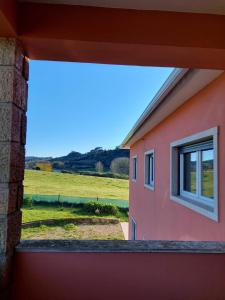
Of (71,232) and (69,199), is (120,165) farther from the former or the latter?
(69,199)

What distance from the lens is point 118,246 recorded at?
2002 millimetres

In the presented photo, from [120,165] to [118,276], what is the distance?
12.7 m

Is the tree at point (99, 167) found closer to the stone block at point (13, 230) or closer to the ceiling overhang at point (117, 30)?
the stone block at point (13, 230)

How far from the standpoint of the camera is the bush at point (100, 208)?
1705cm

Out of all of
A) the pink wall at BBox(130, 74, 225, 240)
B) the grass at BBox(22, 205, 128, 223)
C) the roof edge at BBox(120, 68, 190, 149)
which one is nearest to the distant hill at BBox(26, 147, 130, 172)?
the grass at BBox(22, 205, 128, 223)

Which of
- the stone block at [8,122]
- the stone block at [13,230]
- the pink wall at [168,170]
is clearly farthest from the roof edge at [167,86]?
the stone block at [13,230]

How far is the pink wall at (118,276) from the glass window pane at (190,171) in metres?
1.79

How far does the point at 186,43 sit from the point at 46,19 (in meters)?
1.00

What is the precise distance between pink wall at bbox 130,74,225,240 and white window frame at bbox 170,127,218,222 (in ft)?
0.22

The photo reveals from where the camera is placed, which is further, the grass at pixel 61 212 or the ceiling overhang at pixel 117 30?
the grass at pixel 61 212

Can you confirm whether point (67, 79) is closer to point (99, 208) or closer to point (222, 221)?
point (99, 208)

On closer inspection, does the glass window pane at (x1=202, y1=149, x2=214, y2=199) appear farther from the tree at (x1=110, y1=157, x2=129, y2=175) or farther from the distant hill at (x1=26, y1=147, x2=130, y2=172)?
the distant hill at (x1=26, y1=147, x2=130, y2=172)

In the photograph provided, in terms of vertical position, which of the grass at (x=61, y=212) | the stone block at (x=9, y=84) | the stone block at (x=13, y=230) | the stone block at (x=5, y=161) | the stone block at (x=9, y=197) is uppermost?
the stone block at (x=9, y=84)

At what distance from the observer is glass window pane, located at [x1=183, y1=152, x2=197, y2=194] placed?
12.1 feet
